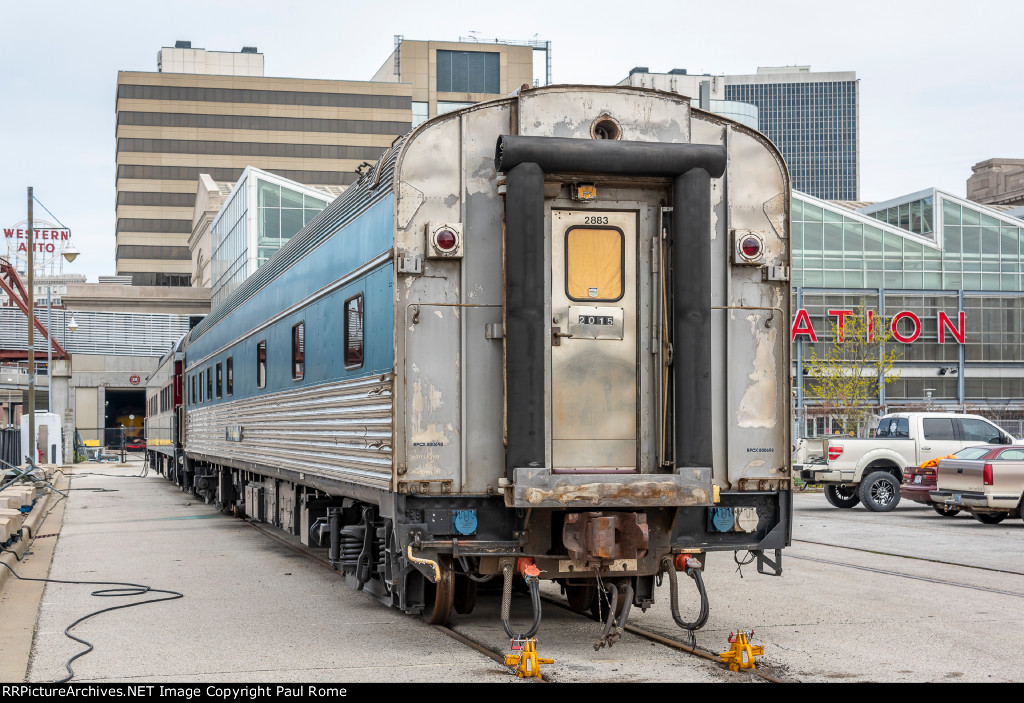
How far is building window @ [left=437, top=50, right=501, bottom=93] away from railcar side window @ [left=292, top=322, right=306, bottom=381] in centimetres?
10889

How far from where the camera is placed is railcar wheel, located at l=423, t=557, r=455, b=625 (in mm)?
8609

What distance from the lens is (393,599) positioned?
9633 millimetres

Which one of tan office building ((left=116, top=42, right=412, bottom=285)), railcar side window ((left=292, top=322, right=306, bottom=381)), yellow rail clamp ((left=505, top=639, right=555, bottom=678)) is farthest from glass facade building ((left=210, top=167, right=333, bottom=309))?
tan office building ((left=116, top=42, right=412, bottom=285))

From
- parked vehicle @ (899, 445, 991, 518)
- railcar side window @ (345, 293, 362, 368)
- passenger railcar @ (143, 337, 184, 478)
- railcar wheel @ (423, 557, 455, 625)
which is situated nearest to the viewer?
railcar wheel @ (423, 557, 455, 625)

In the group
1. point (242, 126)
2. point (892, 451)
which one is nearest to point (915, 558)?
point (892, 451)

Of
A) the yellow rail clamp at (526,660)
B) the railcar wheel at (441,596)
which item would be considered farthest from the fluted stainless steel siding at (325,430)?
the yellow rail clamp at (526,660)

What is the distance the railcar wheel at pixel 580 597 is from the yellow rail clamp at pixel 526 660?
2.22 metres

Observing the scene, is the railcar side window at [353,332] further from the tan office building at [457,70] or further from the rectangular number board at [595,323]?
the tan office building at [457,70]

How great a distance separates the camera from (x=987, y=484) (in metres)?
19.5

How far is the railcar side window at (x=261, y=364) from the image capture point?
14706mm

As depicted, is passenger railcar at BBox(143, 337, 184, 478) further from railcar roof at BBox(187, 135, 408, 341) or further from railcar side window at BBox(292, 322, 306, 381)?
railcar side window at BBox(292, 322, 306, 381)

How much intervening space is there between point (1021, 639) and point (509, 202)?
195 inches

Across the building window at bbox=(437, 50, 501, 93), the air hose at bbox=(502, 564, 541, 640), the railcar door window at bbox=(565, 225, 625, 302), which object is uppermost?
the building window at bbox=(437, 50, 501, 93)

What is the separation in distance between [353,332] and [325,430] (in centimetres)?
138
